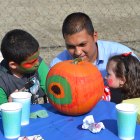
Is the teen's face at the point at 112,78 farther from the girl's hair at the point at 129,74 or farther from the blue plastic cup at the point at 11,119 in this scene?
the blue plastic cup at the point at 11,119

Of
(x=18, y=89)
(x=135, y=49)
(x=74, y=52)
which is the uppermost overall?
(x=74, y=52)

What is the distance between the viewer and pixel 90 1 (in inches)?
442

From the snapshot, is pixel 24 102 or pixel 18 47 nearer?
pixel 24 102

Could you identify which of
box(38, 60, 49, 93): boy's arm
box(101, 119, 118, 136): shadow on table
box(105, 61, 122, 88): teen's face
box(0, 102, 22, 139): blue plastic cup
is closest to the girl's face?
box(105, 61, 122, 88): teen's face

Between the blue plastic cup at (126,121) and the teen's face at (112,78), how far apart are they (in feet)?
2.96

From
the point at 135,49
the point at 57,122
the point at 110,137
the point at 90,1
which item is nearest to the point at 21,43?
the point at 57,122

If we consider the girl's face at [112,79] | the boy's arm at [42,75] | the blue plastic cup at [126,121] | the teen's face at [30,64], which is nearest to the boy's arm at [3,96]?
the teen's face at [30,64]

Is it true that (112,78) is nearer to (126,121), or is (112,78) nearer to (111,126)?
(111,126)

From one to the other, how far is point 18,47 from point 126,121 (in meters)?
1.11

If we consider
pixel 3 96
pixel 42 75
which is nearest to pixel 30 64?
pixel 3 96

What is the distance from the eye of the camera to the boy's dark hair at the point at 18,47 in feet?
8.86

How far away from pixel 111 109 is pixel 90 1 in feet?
29.7

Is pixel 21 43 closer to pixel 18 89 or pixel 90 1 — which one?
pixel 18 89

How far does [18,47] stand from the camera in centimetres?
275
